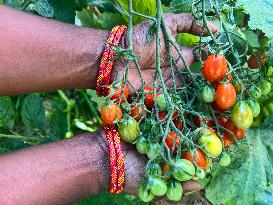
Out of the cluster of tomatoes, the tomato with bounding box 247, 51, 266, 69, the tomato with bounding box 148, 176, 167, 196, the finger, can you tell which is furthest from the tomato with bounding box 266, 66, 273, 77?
the tomato with bounding box 148, 176, 167, 196

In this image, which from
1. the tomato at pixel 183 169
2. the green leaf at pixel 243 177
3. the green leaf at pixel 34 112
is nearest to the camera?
the tomato at pixel 183 169

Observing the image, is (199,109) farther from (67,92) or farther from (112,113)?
(67,92)

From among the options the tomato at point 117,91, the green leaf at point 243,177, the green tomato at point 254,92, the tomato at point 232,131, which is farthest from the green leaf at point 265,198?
the tomato at point 117,91

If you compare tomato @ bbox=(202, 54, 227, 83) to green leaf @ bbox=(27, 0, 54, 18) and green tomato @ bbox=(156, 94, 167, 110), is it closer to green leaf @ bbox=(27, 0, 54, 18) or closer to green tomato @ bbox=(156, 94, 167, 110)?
green tomato @ bbox=(156, 94, 167, 110)

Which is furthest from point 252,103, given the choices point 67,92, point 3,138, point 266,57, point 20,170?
point 67,92

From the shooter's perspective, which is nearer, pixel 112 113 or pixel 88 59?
pixel 112 113

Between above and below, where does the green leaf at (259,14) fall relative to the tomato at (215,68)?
above

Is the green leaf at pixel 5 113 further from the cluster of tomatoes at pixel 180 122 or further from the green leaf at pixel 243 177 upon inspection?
the green leaf at pixel 243 177

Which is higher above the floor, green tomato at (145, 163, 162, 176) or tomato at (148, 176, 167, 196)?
green tomato at (145, 163, 162, 176)
